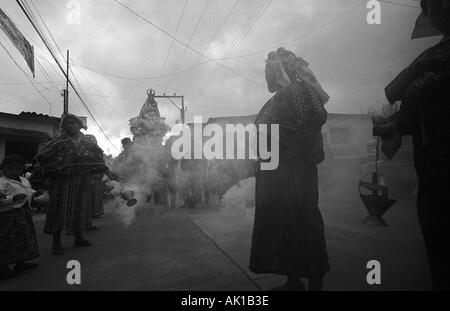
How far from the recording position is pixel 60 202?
462 centimetres

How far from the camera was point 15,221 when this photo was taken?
376 cm

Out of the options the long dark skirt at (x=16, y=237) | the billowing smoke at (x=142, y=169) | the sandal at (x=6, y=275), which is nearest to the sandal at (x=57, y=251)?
the long dark skirt at (x=16, y=237)

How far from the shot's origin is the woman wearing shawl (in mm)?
1866

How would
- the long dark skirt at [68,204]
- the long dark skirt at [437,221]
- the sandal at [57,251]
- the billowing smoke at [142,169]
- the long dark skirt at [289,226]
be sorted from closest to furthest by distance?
the long dark skirt at [437,221] < the long dark skirt at [289,226] < the sandal at [57,251] < the long dark skirt at [68,204] < the billowing smoke at [142,169]

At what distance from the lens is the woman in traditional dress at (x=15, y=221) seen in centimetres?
360

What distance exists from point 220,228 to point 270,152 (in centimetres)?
307

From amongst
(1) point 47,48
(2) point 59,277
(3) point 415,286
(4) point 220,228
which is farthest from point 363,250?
(1) point 47,48

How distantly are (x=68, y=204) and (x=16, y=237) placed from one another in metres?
0.99

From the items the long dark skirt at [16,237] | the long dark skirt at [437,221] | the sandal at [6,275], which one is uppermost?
the long dark skirt at [437,221]

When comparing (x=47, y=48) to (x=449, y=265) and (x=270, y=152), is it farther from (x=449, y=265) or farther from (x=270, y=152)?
(x=449, y=265)

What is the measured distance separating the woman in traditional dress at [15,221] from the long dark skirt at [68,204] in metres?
0.55

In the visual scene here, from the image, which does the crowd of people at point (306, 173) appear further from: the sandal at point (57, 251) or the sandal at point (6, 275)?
the sandal at point (57, 251)

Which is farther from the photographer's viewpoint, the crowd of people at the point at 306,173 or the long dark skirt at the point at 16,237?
the long dark skirt at the point at 16,237

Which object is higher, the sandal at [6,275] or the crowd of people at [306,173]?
the crowd of people at [306,173]
